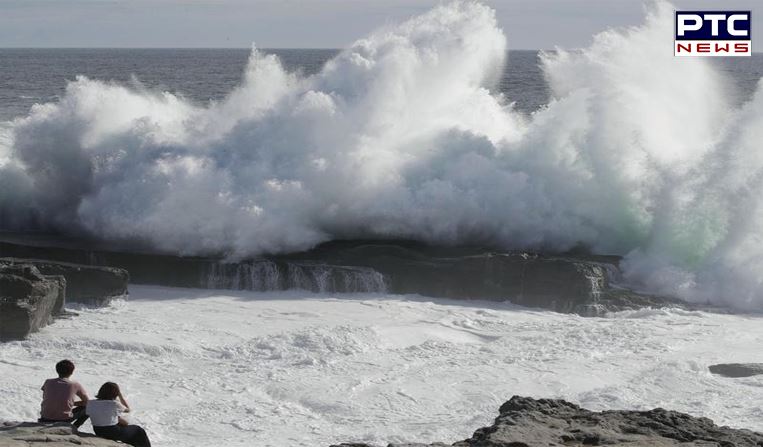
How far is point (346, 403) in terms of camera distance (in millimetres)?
11445

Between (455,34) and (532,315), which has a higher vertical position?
(455,34)

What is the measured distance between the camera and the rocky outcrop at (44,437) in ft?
26.2

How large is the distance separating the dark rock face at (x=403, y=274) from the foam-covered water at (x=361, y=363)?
388 mm

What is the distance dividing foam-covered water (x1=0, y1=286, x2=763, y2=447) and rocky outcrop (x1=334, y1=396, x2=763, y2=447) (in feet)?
6.17

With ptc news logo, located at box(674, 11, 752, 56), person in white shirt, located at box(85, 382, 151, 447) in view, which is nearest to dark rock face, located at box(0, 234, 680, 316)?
ptc news logo, located at box(674, 11, 752, 56)

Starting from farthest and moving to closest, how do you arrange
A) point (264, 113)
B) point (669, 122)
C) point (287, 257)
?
point (669, 122), point (264, 113), point (287, 257)

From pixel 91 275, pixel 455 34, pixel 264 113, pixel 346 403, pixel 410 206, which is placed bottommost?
pixel 346 403

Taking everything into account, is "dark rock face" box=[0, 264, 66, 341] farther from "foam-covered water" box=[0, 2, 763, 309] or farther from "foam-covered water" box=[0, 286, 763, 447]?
"foam-covered water" box=[0, 2, 763, 309]

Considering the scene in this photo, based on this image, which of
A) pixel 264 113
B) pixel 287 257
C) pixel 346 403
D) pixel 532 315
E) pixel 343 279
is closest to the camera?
pixel 346 403

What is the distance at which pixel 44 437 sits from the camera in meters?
8.18

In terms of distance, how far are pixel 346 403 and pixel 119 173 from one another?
9.69 m

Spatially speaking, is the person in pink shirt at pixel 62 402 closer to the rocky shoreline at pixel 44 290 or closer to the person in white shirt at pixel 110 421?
the person in white shirt at pixel 110 421

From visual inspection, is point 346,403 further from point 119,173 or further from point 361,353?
point 119,173

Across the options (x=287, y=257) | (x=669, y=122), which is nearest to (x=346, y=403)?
(x=287, y=257)
